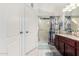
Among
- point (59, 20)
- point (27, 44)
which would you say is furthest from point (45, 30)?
point (27, 44)

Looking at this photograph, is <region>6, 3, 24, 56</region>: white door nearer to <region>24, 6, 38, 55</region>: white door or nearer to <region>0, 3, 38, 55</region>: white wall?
<region>0, 3, 38, 55</region>: white wall

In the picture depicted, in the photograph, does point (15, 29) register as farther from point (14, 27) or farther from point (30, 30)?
point (30, 30)

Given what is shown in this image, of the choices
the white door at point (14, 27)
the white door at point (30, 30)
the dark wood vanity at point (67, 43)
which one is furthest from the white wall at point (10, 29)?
the dark wood vanity at point (67, 43)

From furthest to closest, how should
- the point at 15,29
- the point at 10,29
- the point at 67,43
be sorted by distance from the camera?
the point at 67,43 < the point at 15,29 < the point at 10,29

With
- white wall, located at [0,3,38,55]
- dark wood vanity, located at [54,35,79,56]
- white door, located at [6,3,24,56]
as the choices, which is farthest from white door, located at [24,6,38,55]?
dark wood vanity, located at [54,35,79,56]

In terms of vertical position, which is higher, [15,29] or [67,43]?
[15,29]

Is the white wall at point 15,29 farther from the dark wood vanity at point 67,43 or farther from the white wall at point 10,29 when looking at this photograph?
the dark wood vanity at point 67,43

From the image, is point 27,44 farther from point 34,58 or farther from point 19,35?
point 34,58

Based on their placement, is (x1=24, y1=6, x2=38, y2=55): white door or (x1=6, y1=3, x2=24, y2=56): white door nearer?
(x1=6, y1=3, x2=24, y2=56): white door

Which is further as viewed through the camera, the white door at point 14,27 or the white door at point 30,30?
the white door at point 30,30

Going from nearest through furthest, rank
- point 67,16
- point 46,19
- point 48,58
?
point 48,58
point 46,19
point 67,16

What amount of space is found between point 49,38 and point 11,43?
89 cm

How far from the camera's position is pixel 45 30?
9.24 feet

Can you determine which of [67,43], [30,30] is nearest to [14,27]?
[30,30]
